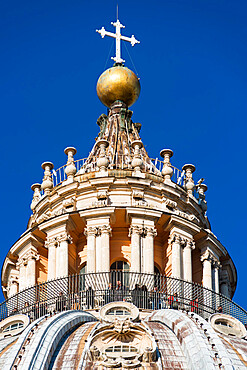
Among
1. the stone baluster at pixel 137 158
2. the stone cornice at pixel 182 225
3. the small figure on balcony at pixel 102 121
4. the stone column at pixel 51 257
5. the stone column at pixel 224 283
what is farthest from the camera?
the small figure on balcony at pixel 102 121

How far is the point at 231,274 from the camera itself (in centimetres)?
5762

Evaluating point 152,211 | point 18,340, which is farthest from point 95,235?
point 18,340

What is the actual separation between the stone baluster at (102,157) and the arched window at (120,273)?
3.81 meters

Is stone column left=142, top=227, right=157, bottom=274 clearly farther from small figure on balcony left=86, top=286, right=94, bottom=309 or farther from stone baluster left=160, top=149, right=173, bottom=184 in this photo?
stone baluster left=160, top=149, right=173, bottom=184

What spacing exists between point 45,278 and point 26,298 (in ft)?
11.5

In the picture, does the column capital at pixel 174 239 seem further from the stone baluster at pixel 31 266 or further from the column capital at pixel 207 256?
the stone baluster at pixel 31 266

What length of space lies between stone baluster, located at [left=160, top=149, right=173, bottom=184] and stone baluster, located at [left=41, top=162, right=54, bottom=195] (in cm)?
465

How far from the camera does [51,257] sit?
54.1 meters

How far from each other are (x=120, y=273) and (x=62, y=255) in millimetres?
2723

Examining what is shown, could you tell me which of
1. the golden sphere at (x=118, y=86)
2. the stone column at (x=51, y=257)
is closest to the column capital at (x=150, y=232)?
the stone column at (x=51, y=257)

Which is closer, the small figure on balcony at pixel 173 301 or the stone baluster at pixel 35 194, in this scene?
the small figure on balcony at pixel 173 301

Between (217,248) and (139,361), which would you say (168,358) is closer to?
(139,361)

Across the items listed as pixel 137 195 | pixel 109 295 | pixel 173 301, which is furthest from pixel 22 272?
pixel 173 301

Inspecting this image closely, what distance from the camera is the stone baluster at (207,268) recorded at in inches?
2145
